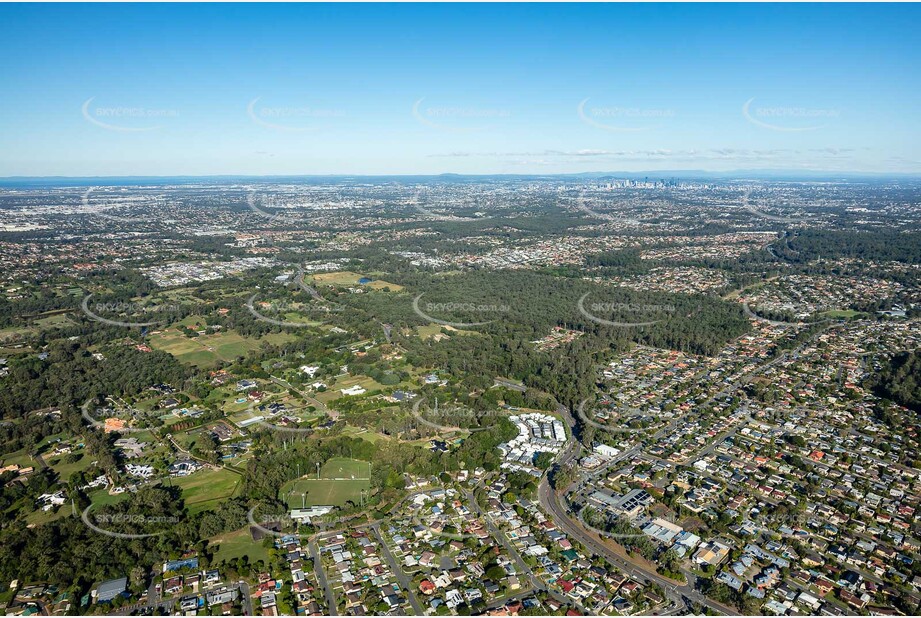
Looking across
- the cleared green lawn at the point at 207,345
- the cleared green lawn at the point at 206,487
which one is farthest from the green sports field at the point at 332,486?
the cleared green lawn at the point at 207,345

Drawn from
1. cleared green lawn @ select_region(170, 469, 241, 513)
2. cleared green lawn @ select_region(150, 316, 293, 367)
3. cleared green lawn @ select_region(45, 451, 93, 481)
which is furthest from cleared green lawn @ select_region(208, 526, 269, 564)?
cleared green lawn @ select_region(150, 316, 293, 367)

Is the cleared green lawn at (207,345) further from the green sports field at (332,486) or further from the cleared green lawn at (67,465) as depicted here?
the green sports field at (332,486)

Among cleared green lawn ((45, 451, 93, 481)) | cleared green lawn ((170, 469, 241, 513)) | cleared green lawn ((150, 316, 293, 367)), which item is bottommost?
cleared green lawn ((170, 469, 241, 513))

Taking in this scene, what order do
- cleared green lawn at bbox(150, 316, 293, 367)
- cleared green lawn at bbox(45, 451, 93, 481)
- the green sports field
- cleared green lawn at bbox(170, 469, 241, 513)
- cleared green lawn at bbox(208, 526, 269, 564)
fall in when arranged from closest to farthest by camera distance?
cleared green lawn at bbox(208, 526, 269, 564) < cleared green lawn at bbox(170, 469, 241, 513) < the green sports field < cleared green lawn at bbox(45, 451, 93, 481) < cleared green lawn at bbox(150, 316, 293, 367)

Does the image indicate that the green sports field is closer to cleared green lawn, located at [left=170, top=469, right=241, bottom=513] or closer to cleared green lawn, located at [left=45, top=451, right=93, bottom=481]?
cleared green lawn, located at [left=170, top=469, right=241, bottom=513]

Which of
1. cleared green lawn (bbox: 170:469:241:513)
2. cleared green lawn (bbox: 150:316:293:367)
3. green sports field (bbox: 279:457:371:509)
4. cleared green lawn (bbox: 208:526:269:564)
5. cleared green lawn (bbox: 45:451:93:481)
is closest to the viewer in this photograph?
cleared green lawn (bbox: 208:526:269:564)

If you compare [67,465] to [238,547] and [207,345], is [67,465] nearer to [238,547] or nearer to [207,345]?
[238,547]

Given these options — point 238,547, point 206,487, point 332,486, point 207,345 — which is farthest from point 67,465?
point 207,345

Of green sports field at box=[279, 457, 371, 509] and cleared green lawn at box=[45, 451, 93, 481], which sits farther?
cleared green lawn at box=[45, 451, 93, 481]

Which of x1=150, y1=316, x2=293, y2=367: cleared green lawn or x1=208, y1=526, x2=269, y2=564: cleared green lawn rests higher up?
x1=150, y1=316, x2=293, y2=367: cleared green lawn
